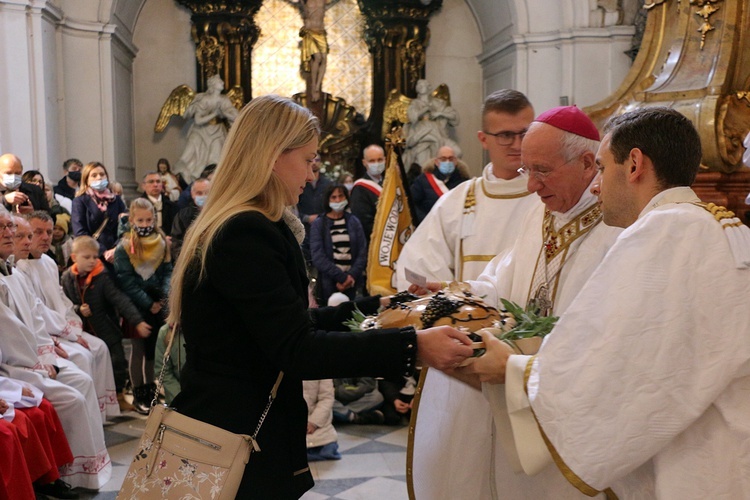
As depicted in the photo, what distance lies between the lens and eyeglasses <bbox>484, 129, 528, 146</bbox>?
3344 millimetres

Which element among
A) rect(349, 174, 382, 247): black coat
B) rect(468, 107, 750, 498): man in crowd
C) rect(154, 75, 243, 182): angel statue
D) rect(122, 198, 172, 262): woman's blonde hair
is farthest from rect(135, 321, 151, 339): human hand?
rect(154, 75, 243, 182): angel statue

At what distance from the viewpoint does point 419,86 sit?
13.1m

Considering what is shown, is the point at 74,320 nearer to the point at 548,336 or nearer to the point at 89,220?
the point at 89,220

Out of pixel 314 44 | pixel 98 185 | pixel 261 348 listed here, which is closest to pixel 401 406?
pixel 98 185

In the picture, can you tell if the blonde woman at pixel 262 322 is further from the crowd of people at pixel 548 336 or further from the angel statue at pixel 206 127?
the angel statue at pixel 206 127

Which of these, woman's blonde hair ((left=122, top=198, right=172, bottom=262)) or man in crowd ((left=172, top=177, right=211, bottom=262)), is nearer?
woman's blonde hair ((left=122, top=198, right=172, bottom=262))

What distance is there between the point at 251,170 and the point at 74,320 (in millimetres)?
4059

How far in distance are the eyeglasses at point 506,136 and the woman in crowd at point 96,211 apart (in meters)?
4.43

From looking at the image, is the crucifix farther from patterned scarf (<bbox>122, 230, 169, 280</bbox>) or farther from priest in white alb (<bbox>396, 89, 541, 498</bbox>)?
priest in white alb (<bbox>396, 89, 541, 498</bbox>)

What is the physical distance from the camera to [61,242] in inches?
285

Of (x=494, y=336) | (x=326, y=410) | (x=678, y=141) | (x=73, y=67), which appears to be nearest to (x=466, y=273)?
(x=494, y=336)

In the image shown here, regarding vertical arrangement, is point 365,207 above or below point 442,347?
below

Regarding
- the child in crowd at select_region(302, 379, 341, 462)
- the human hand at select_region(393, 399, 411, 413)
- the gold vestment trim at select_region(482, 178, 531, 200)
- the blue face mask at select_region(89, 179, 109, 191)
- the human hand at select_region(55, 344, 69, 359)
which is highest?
the gold vestment trim at select_region(482, 178, 531, 200)

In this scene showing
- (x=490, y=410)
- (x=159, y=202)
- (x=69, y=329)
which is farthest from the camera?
(x=159, y=202)
